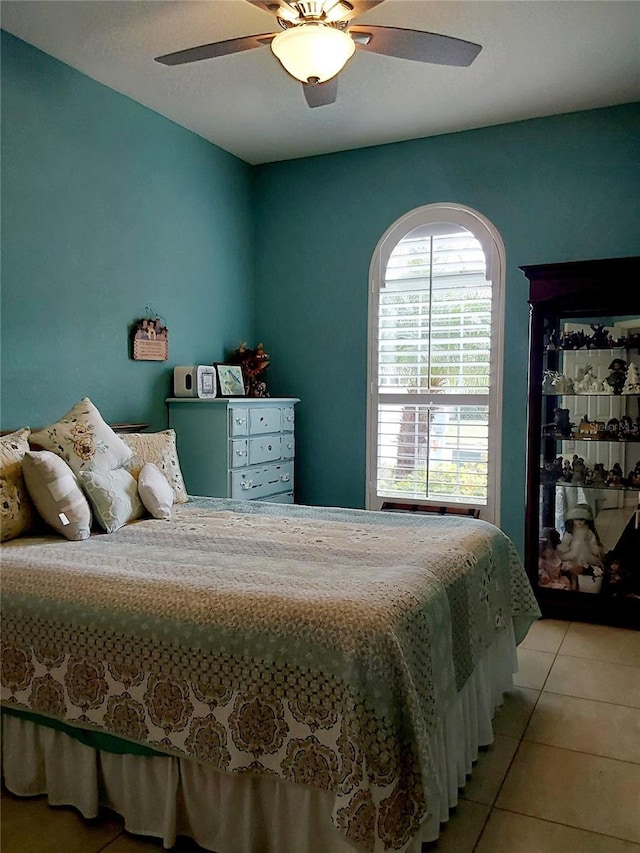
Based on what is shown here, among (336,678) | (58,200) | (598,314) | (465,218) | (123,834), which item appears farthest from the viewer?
(465,218)

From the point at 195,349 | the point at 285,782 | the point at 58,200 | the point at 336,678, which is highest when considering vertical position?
the point at 58,200

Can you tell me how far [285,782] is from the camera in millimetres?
1658

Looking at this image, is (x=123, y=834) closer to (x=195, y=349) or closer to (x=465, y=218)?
(x=195, y=349)

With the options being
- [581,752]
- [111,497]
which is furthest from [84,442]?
[581,752]

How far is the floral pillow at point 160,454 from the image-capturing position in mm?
3168

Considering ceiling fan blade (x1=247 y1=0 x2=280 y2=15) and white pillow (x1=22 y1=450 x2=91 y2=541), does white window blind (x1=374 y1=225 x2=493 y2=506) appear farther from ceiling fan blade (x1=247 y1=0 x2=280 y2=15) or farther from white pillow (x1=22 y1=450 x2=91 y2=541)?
white pillow (x1=22 y1=450 x2=91 y2=541)

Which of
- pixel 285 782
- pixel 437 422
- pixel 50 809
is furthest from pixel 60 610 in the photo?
pixel 437 422

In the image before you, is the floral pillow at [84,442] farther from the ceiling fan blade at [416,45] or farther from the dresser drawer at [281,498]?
the ceiling fan blade at [416,45]

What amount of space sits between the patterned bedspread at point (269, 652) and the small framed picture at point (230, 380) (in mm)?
1950

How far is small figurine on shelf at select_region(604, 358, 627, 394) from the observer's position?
3584mm

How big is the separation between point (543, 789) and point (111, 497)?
74.3 inches

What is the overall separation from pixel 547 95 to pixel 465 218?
81 centimetres

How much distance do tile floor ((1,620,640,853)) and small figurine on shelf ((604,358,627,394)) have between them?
1438 millimetres

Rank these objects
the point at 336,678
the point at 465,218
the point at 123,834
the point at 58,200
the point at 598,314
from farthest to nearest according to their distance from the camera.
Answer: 1. the point at 465,218
2. the point at 598,314
3. the point at 58,200
4. the point at 123,834
5. the point at 336,678
